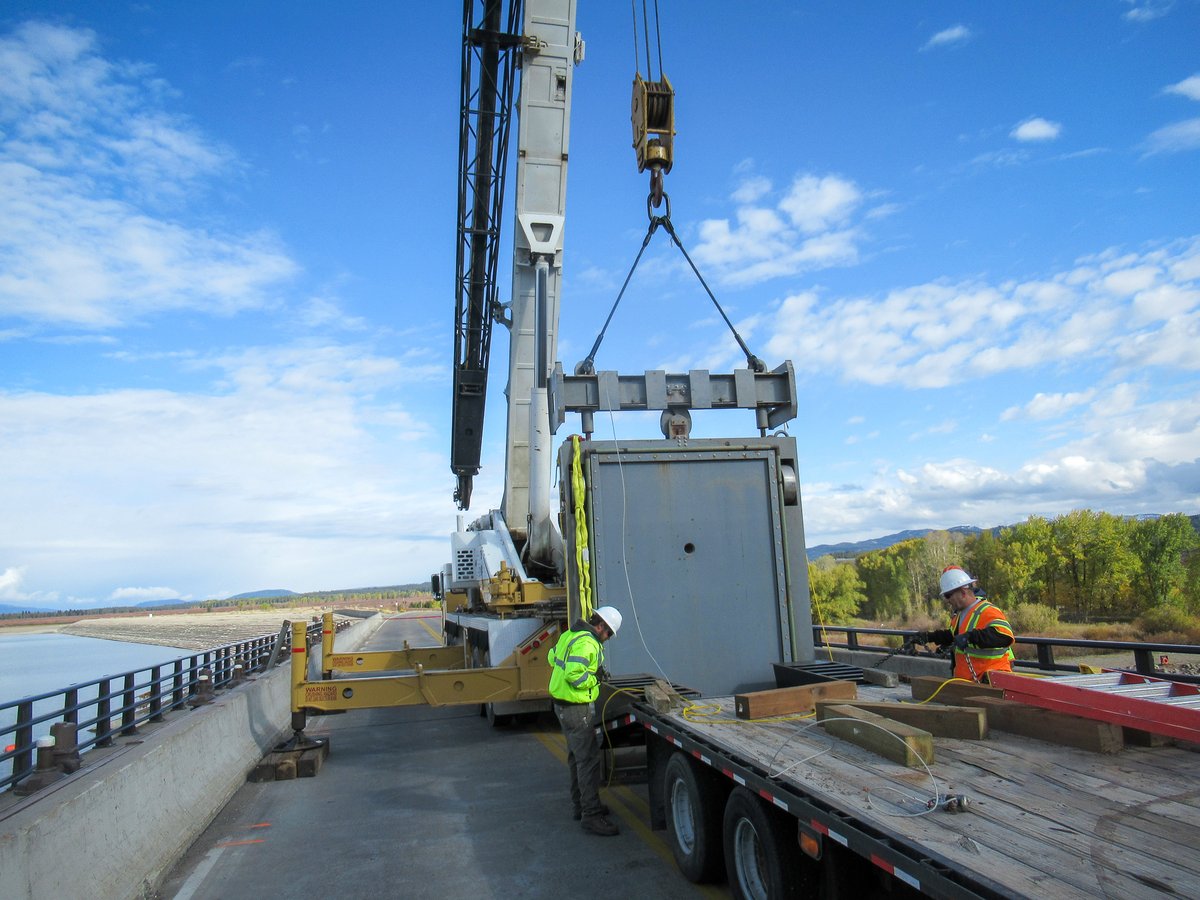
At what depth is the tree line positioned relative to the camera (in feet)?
168

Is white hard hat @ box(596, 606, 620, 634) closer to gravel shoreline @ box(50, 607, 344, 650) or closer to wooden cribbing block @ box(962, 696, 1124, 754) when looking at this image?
wooden cribbing block @ box(962, 696, 1124, 754)

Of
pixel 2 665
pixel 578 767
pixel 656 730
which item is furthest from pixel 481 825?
pixel 2 665

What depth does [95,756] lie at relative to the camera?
6.79m

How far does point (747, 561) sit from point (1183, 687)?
3.80 m

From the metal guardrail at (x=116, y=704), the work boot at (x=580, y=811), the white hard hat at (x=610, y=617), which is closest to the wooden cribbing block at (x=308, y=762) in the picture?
the metal guardrail at (x=116, y=704)

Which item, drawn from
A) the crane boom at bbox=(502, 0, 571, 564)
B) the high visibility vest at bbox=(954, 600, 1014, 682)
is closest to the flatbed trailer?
the high visibility vest at bbox=(954, 600, 1014, 682)

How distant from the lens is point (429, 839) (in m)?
6.89

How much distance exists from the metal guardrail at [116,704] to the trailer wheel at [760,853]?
464 cm

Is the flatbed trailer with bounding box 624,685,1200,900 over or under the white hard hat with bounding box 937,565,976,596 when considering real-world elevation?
under

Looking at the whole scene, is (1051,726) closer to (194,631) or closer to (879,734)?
(879,734)

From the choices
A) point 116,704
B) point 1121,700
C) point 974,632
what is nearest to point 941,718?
point 1121,700

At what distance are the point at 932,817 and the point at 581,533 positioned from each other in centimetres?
480

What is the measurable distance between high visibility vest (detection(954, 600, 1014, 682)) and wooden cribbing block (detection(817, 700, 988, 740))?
1202 millimetres

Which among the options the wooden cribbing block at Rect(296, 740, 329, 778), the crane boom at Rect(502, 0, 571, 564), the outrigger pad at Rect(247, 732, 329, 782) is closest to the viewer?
the outrigger pad at Rect(247, 732, 329, 782)
